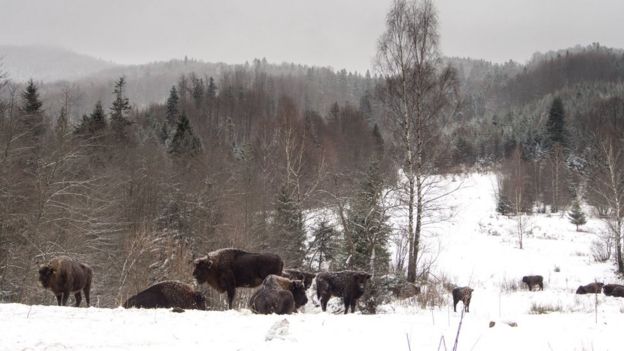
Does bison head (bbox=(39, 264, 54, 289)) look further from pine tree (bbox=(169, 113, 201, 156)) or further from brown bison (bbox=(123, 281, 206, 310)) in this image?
pine tree (bbox=(169, 113, 201, 156))

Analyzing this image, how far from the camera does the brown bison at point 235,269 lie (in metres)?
8.30

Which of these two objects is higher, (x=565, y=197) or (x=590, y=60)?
(x=590, y=60)

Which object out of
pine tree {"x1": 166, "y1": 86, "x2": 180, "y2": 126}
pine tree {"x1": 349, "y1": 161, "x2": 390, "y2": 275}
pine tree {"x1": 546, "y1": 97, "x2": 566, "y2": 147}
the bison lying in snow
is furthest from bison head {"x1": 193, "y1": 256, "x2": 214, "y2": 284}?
pine tree {"x1": 546, "y1": 97, "x2": 566, "y2": 147}

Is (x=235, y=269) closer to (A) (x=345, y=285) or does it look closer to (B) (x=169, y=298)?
(B) (x=169, y=298)

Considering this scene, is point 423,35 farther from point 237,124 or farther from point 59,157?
point 237,124

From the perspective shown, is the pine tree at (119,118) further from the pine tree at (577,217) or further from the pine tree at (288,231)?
the pine tree at (577,217)

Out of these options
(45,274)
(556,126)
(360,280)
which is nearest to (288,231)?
(360,280)

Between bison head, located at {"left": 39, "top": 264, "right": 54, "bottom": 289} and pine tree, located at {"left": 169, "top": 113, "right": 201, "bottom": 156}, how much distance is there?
33.5m

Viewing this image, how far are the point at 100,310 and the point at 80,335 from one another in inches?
64.0

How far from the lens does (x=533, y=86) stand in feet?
414

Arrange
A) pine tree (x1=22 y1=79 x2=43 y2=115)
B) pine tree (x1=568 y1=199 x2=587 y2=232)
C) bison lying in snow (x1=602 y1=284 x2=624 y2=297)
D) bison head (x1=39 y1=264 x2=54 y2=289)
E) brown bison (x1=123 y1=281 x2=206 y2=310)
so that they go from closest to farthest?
brown bison (x1=123 y1=281 x2=206 y2=310) < bison head (x1=39 y1=264 x2=54 y2=289) < bison lying in snow (x1=602 y1=284 x2=624 y2=297) < pine tree (x1=22 y1=79 x2=43 y2=115) < pine tree (x1=568 y1=199 x2=587 y2=232)

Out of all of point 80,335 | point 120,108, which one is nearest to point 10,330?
point 80,335

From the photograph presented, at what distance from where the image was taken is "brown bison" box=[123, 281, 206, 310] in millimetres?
7059

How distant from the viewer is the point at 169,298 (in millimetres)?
7078
